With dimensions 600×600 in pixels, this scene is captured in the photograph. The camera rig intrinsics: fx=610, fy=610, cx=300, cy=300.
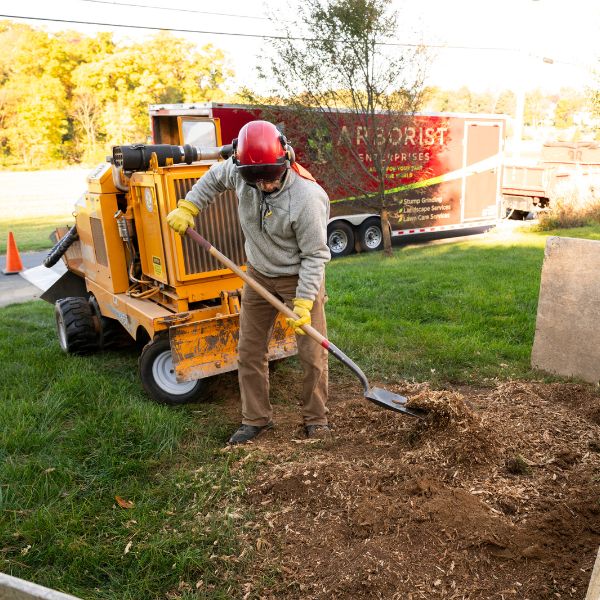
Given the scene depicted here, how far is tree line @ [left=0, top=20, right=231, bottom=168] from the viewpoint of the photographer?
35875mm

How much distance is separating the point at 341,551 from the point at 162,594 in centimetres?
84

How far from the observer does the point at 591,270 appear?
468cm

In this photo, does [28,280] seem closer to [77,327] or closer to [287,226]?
[77,327]

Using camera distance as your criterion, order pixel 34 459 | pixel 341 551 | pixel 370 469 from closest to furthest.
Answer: pixel 341 551, pixel 370 469, pixel 34 459

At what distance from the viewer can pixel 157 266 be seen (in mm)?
4875

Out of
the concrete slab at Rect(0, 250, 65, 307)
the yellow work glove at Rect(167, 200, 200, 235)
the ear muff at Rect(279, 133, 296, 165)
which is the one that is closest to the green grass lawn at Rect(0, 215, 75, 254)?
the concrete slab at Rect(0, 250, 65, 307)

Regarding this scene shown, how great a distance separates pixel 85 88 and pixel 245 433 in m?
37.5

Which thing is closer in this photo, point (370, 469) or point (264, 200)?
point (370, 469)

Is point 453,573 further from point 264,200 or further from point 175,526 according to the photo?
point 264,200

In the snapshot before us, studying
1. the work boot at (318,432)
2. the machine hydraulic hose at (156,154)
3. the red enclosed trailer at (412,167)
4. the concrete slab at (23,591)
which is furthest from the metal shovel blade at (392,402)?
the red enclosed trailer at (412,167)

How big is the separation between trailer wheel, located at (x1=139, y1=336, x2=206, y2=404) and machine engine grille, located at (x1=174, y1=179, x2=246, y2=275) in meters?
0.64

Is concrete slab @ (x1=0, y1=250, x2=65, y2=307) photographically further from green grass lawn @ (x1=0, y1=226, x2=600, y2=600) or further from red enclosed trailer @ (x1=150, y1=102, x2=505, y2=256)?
red enclosed trailer @ (x1=150, y1=102, x2=505, y2=256)

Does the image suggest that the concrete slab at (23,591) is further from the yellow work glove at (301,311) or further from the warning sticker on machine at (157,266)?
the warning sticker on machine at (157,266)

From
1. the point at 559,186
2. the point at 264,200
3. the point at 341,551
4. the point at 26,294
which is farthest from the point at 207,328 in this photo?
the point at 559,186
